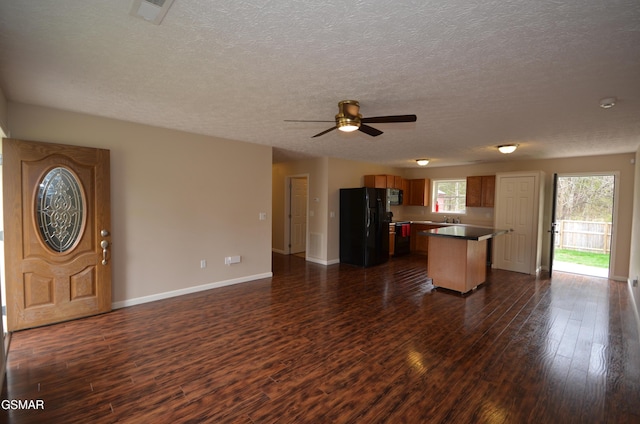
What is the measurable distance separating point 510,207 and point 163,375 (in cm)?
678

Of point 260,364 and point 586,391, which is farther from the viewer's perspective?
point 260,364

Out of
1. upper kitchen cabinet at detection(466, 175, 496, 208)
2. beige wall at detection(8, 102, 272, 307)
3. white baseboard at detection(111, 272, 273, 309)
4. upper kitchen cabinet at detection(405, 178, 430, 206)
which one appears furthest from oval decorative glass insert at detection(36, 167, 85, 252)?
upper kitchen cabinet at detection(466, 175, 496, 208)

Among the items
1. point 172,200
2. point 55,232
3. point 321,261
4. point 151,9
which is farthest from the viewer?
point 321,261

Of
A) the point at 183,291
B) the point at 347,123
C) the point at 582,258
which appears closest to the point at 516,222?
the point at 582,258

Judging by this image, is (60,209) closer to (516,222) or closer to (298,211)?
(298,211)

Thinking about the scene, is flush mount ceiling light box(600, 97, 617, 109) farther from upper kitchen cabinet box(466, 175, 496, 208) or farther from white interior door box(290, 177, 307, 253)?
white interior door box(290, 177, 307, 253)

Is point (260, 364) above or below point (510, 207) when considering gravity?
below

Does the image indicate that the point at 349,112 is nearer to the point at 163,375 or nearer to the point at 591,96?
the point at 591,96

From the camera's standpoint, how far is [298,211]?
7641mm

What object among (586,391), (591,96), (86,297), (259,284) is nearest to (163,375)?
(86,297)

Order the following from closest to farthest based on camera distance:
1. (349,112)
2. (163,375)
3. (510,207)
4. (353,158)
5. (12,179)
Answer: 1. (163,375)
2. (349,112)
3. (12,179)
4. (510,207)
5. (353,158)

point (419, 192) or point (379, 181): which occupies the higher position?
point (379, 181)

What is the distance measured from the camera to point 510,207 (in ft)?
20.2

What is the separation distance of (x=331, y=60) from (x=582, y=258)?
8728 mm
